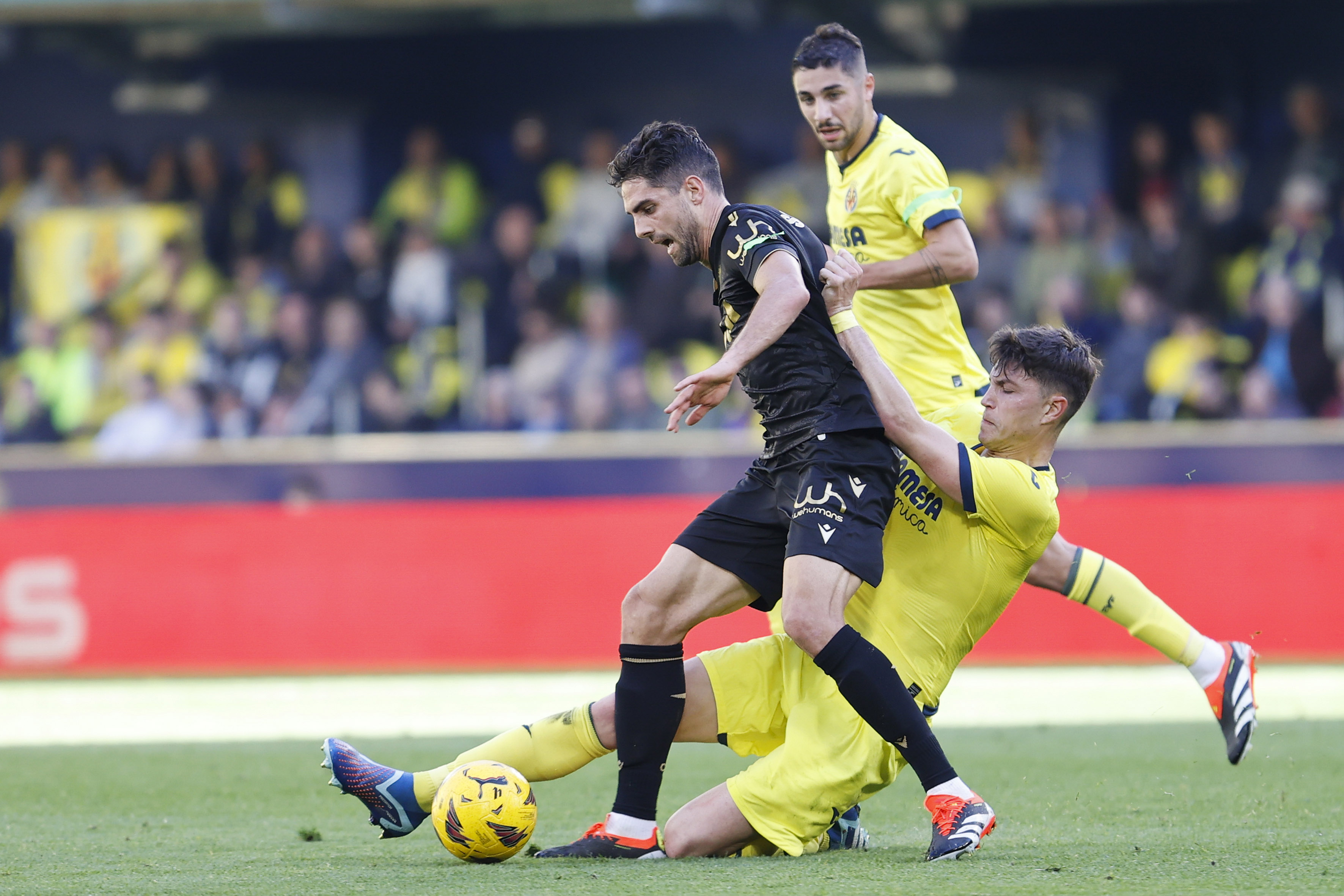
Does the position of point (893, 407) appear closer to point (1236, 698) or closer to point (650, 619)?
point (650, 619)

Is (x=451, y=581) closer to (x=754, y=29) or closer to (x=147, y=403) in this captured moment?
(x=147, y=403)

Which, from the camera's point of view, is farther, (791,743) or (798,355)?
(798,355)

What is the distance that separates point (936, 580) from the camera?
439 centimetres

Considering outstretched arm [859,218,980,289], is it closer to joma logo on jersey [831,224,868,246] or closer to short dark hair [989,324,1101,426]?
joma logo on jersey [831,224,868,246]

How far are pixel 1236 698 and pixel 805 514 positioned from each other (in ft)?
6.52

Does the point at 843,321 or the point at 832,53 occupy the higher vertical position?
the point at 832,53

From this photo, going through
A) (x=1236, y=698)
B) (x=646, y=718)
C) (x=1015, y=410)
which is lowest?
(x=1236, y=698)

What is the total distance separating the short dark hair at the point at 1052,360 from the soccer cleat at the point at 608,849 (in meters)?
1.61

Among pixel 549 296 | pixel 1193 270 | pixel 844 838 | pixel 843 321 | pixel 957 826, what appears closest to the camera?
pixel 957 826

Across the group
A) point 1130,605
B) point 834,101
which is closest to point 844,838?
point 1130,605

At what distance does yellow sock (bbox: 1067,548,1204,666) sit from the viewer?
5.51 meters

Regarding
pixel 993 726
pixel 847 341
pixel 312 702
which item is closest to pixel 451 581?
pixel 312 702

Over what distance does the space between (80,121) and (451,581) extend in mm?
9191

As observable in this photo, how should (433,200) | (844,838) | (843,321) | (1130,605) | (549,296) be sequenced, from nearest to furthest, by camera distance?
(843,321), (844,838), (1130,605), (549,296), (433,200)
